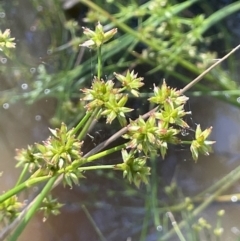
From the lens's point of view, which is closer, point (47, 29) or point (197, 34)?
point (197, 34)

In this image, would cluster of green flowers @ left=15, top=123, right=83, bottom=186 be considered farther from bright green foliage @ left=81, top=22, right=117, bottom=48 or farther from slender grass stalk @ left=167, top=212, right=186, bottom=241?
slender grass stalk @ left=167, top=212, right=186, bottom=241

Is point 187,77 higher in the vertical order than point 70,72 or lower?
lower

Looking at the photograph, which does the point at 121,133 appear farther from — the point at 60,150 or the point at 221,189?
the point at 221,189

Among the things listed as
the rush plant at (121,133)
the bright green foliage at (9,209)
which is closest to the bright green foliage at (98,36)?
the rush plant at (121,133)

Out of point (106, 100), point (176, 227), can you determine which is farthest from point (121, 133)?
point (176, 227)

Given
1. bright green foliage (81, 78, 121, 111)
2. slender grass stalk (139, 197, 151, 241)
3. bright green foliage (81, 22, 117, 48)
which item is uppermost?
bright green foliage (81, 22, 117, 48)

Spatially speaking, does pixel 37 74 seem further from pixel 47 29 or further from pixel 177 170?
pixel 177 170

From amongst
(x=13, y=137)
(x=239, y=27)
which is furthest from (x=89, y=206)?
(x=239, y=27)

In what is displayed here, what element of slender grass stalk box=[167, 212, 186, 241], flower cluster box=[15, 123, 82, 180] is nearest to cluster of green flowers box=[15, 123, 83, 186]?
flower cluster box=[15, 123, 82, 180]

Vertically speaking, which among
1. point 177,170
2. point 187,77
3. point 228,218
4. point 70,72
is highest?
point 70,72
